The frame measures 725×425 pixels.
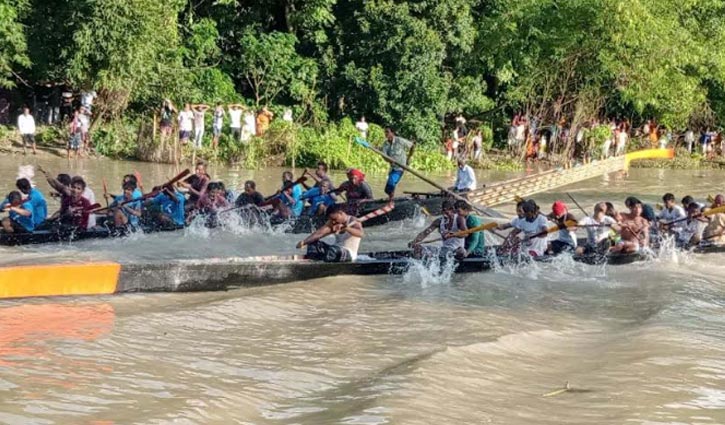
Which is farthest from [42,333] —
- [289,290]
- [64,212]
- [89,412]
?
[64,212]

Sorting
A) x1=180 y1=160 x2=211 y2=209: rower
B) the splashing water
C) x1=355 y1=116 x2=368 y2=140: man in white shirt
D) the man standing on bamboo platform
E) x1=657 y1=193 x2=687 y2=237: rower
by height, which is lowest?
the splashing water

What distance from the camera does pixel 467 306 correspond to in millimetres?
9398

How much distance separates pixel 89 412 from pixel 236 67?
23717 mm

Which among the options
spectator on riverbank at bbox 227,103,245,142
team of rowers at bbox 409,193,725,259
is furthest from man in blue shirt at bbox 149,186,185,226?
spectator on riverbank at bbox 227,103,245,142

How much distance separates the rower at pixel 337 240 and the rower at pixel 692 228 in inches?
211

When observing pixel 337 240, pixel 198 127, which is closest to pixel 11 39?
pixel 198 127

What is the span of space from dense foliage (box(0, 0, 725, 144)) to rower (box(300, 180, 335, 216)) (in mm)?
11460

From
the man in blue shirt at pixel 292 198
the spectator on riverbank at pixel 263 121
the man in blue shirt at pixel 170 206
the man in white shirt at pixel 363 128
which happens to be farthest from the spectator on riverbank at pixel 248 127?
the man in blue shirt at pixel 170 206

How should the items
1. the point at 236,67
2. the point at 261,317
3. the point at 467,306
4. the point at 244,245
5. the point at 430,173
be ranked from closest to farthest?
the point at 261,317 < the point at 467,306 < the point at 244,245 < the point at 430,173 < the point at 236,67

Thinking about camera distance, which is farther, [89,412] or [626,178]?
[626,178]

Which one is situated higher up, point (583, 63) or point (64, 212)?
point (583, 63)

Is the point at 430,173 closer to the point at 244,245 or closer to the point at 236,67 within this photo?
the point at 236,67

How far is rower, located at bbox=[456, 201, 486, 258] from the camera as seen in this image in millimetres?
10906

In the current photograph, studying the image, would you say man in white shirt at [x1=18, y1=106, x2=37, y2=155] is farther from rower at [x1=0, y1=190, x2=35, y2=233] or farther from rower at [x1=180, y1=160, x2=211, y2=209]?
rower at [x1=0, y1=190, x2=35, y2=233]
